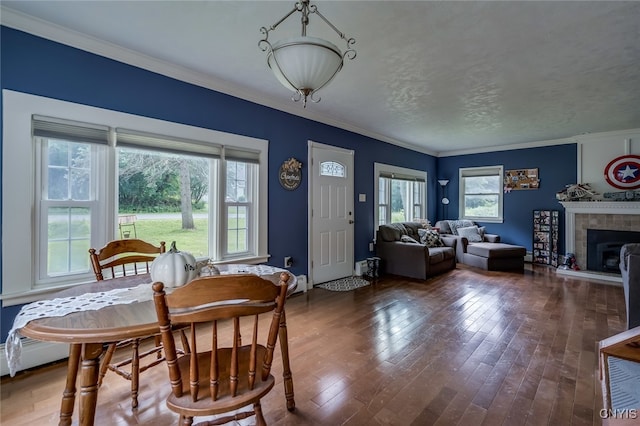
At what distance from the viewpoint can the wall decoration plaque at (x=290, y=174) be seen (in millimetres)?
3873

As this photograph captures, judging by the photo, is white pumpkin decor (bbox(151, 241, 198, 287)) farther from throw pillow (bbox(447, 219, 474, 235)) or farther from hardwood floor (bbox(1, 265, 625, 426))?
throw pillow (bbox(447, 219, 474, 235))

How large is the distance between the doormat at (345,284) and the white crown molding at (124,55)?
7.94ft

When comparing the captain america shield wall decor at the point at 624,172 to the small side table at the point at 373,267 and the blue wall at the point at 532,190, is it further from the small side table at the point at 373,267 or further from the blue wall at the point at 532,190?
the small side table at the point at 373,267

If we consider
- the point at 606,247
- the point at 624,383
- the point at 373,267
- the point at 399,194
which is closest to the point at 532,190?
the point at 606,247

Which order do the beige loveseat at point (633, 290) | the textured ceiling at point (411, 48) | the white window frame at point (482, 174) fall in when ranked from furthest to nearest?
the white window frame at point (482, 174)
the beige loveseat at point (633, 290)
the textured ceiling at point (411, 48)

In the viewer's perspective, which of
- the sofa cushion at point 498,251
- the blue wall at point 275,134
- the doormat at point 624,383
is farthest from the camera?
the sofa cushion at point 498,251

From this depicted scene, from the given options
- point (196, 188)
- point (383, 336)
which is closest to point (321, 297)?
point (383, 336)

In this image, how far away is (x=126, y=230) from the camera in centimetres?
272

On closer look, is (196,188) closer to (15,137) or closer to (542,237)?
(15,137)

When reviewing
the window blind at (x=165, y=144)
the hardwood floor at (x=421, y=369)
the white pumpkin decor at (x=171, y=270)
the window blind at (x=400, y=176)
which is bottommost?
the hardwood floor at (x=421, y=369)

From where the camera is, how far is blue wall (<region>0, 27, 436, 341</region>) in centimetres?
217

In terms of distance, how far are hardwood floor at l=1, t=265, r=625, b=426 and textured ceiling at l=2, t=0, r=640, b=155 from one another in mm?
2466

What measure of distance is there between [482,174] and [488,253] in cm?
220

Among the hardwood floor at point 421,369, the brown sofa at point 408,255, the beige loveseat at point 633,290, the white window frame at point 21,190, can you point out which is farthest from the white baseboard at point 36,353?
the beige loveseat at point 633,290
